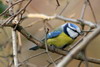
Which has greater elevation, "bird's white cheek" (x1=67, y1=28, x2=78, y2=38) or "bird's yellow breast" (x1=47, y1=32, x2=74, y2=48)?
"bird's white cheek" (x1=67, y1=28, x2=78, y2=38)

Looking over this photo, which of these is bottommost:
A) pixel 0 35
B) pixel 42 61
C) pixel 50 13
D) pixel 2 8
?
pixel 42 61

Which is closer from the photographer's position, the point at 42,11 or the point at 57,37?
the point at 57,37

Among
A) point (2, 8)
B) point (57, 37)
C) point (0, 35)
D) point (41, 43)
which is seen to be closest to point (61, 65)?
point (41, 43)

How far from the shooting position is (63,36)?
1.59 meters

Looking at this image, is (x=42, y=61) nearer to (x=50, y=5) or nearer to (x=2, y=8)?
(x=50, y=5)

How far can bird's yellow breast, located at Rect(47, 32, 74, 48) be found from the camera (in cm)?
156

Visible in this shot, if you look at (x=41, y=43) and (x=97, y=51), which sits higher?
(x=41, y=43)

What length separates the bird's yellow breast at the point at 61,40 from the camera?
1556mm

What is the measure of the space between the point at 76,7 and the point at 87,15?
0.39 feet

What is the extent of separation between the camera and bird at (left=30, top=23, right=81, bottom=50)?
1549 millimetres

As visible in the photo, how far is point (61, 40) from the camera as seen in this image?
1.57 metres

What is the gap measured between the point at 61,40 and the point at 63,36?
4 centimetres

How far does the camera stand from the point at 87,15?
2104 millimetres

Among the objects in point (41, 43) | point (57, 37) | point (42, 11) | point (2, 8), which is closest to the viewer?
point (41, 43)
